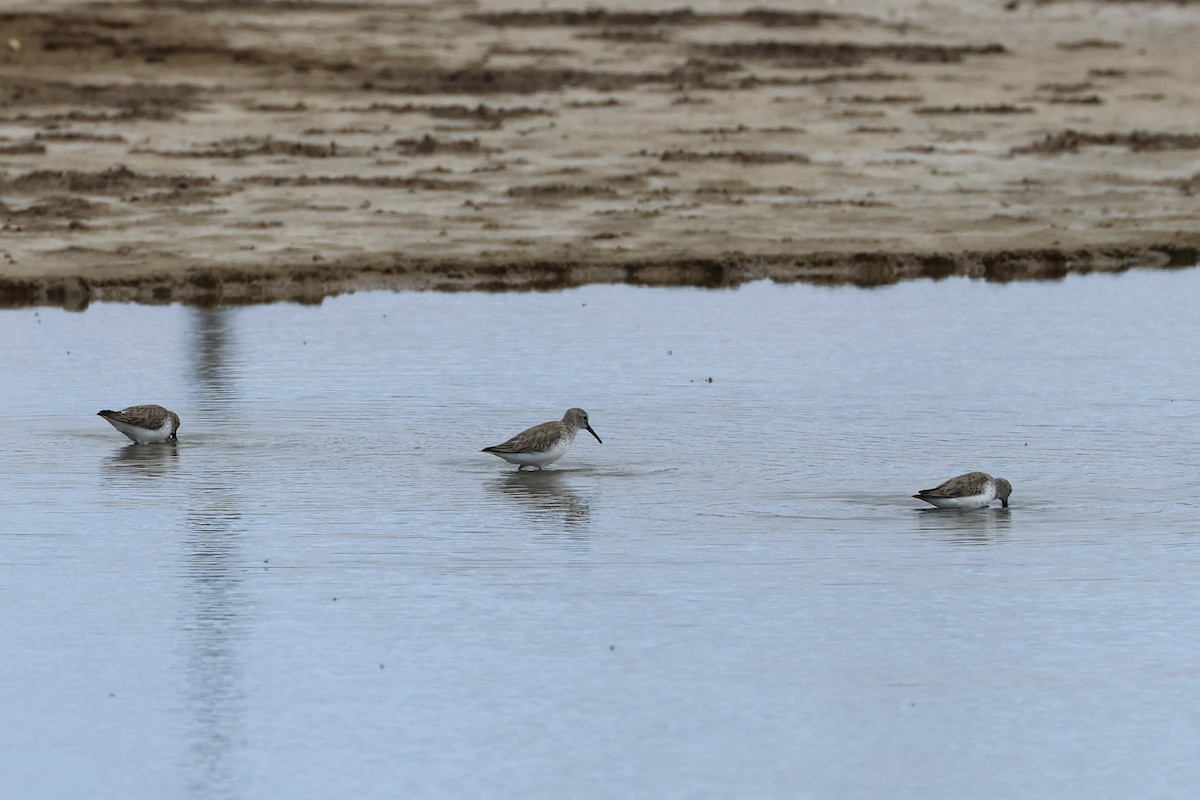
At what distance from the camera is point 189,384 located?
17812 millimetres

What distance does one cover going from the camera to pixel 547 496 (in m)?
13.2

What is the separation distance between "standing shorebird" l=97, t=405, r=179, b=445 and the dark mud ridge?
25.9 feet

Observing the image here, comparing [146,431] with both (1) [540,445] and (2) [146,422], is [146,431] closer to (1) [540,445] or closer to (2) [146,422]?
(2) [146,422]

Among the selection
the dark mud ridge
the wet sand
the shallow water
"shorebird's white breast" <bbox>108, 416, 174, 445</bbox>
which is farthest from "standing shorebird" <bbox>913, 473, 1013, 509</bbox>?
the wet sand

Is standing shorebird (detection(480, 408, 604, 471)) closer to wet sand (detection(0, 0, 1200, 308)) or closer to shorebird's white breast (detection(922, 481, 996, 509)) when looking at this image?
shorebird's white breast (detection(922, 481, 996, 509))

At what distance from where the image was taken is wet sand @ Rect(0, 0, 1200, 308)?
25.6 m

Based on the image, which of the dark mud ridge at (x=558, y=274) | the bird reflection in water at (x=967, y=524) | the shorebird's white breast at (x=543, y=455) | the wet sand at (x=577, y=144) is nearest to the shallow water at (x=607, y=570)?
the bird reflection in water at (x=967, y=524)

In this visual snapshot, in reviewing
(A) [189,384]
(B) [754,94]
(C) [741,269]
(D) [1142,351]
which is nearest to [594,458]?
(A) [189,384]

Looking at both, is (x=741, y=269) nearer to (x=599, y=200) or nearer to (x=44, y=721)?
(x=599, y=200)

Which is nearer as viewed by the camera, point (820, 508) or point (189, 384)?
point (820, 508)

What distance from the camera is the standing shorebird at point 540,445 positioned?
1388cm

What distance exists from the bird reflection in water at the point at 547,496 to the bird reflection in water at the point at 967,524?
6.17 ft

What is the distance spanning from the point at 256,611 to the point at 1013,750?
376 cm

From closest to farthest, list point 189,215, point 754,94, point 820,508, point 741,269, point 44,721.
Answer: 1. point 44,721
2. point 820,508
3. point 741,269
4. point 189,215
5. point 754,94
